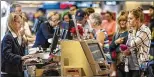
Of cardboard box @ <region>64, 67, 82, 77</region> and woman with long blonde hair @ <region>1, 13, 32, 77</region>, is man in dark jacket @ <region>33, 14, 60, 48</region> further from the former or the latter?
cardboard box @ <region>64, 67, 82, 77</region>

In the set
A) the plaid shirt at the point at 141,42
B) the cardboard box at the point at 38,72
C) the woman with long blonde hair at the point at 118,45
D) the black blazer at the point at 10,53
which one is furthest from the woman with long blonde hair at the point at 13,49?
the plaid shirt at the point at 141,42

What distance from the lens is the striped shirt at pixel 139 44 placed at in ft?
14.7

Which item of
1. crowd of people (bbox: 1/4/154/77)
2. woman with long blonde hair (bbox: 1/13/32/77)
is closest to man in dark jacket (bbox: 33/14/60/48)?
crowd of people (bbox: 1/4/154/77)

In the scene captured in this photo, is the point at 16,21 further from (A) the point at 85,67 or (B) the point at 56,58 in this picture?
(A) the point at 85,67

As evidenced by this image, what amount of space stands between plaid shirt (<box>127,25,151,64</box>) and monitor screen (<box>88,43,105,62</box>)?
34 cm

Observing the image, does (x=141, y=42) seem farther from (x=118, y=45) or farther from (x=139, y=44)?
(x=118, y=45)

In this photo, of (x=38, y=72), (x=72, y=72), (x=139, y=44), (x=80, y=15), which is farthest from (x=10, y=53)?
(x=139, y=44)

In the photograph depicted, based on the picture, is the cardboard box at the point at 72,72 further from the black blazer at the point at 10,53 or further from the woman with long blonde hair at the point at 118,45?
the black blazer at the point at 10,53

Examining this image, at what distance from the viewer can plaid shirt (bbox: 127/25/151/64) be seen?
177 inches

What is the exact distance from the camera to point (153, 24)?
202 inches

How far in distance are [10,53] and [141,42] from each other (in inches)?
56.1

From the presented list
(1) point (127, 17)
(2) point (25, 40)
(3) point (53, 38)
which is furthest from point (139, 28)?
(2) point (25, 40)

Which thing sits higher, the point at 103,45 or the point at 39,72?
the point at 103,45

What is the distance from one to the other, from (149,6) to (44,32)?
132 centimetres
